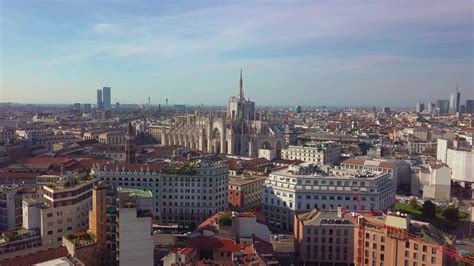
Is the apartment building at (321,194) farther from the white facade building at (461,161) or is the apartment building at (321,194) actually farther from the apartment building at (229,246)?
the white facade building at (461,161)

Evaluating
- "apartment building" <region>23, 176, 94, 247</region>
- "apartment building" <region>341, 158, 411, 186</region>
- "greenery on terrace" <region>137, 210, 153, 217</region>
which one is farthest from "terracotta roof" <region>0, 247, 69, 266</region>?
"apartment building" <region>341, 158, 411, 186</region>

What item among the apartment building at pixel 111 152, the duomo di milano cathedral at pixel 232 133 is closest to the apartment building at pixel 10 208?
the apartment building at pixel 111 152

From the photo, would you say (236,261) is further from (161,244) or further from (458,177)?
(458,177)

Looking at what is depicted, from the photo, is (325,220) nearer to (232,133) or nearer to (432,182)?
(432,182)

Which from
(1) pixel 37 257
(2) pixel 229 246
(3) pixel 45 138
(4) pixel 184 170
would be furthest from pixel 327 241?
(3) pixel 45 138

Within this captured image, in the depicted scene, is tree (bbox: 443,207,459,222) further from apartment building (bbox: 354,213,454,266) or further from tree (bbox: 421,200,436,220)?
apartment building (bbox: 354,213,454,266)

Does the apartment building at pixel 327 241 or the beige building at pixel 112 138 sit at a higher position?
the beige building at pixel 112 138
